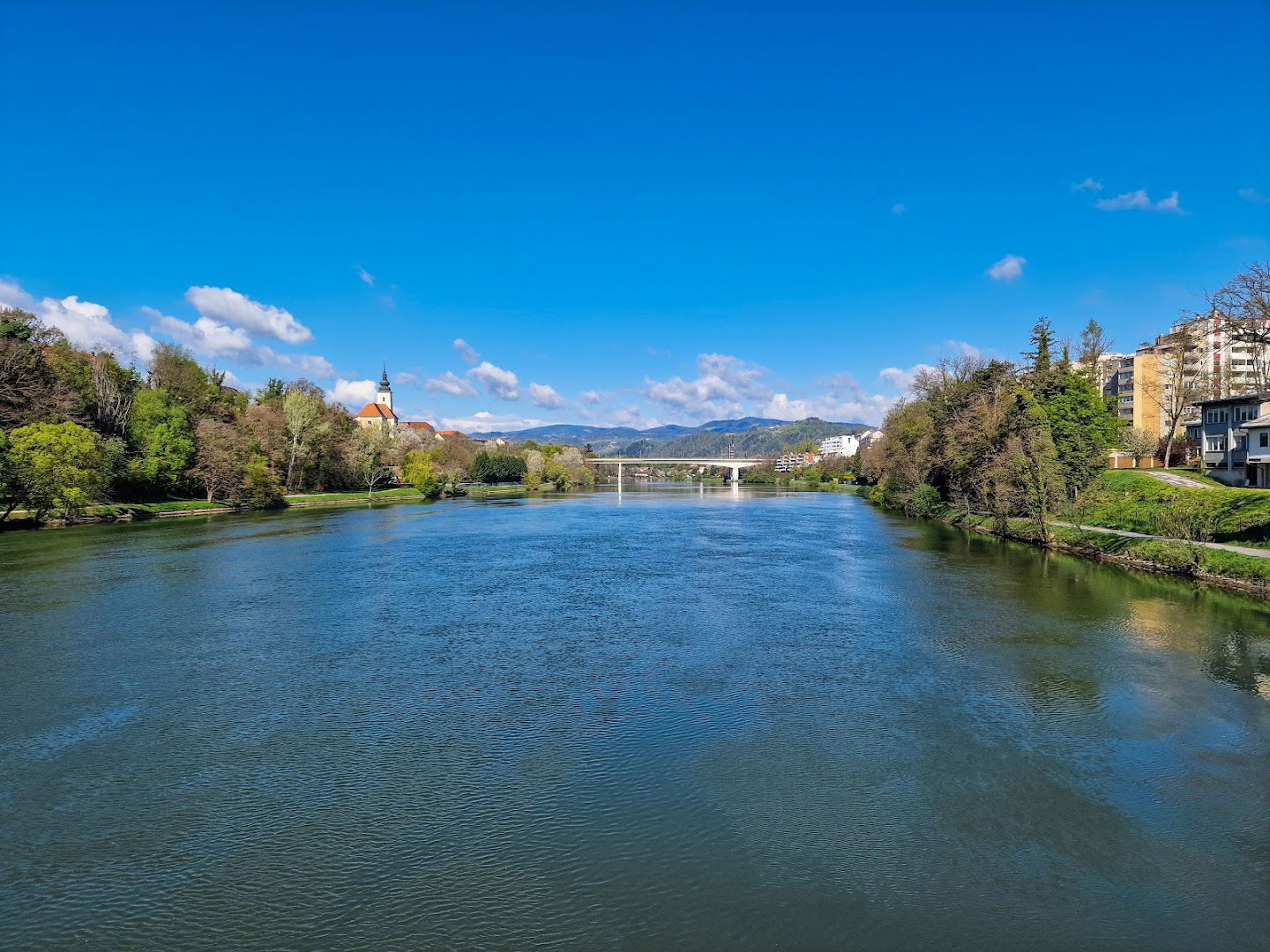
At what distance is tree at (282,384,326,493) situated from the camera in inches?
2397

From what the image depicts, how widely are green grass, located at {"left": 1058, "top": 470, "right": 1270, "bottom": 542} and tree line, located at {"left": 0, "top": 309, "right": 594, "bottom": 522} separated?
160 ft

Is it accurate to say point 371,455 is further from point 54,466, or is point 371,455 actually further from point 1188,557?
point 1188,557

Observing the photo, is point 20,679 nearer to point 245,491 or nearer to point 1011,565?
point 1011,565

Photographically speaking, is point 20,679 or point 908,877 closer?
point 908,877

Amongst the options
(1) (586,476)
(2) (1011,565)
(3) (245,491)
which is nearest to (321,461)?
(3) (245,491)

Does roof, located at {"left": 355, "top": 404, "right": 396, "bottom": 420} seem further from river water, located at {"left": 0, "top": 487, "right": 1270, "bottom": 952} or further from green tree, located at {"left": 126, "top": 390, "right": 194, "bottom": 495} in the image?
river water, located at {"left": 0, "top": 487, "right": 1270, "bottom": 952}

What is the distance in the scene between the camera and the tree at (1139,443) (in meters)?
51.1

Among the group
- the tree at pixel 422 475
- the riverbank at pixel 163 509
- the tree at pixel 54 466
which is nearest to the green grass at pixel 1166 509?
the tree at pixel 54 466

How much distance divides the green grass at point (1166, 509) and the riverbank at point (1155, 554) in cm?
77

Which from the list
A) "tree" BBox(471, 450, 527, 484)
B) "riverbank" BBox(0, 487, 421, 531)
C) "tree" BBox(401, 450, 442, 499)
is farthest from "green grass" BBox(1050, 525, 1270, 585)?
"tree" BBox(471, 450, 527, 484)

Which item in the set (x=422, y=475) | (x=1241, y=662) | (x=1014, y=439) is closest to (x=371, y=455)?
(x=422, y=475)

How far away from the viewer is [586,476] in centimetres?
11338

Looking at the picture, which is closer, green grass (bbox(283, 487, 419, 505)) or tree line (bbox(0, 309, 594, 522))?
tree line (bbox(0, 309, 594, 522))

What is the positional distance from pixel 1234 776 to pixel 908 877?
512 cm
